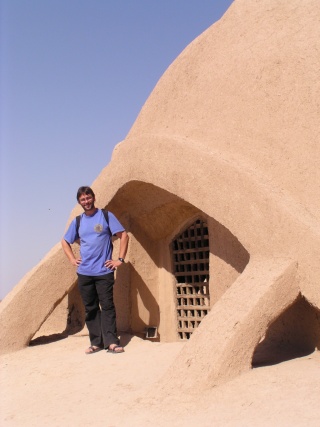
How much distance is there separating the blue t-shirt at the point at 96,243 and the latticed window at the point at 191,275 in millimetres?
1350

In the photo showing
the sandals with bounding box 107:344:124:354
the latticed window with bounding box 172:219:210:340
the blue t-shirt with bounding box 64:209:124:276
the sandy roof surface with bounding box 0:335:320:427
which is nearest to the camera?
the sandy roof surface with bounding box 0:335:320:427

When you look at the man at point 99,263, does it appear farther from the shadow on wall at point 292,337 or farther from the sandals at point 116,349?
the shadow on wall at point 292,337

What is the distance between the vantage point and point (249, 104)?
5055 mm

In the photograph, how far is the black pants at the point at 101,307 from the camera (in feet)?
17.5

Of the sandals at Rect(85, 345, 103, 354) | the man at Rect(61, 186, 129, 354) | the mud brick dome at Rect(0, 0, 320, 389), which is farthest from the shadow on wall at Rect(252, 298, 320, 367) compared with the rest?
the sandals at Rect(85, 345, 103, 354)

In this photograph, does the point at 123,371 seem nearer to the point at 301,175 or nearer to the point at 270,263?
the point at 270,263

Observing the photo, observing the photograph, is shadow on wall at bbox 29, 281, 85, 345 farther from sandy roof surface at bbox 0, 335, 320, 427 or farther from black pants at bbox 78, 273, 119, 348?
sandy roof surface at bbox 0, 335, 320, 427

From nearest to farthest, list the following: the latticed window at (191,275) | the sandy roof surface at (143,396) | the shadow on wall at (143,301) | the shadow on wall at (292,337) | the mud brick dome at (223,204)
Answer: the sandy roof surface at (143,396)
the mud brick dome at (223,204)
the shadow on wall at (292,337)
the latticed window at (191,275)
the shadow on wall at (143,301)

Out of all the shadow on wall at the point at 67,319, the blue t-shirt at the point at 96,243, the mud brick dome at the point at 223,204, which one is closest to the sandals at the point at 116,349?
the blue t-shirt at the point at 96,243

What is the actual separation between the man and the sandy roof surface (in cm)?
28

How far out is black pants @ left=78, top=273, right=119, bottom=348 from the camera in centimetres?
533

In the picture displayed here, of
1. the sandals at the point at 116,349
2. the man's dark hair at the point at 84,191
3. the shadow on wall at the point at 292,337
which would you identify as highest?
the man's dark hair at the point at 84,191

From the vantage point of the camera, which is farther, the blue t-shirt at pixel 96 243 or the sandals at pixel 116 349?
the blue t-shirt at pixel 96 243

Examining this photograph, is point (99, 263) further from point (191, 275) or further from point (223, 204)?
point (191, 275)
